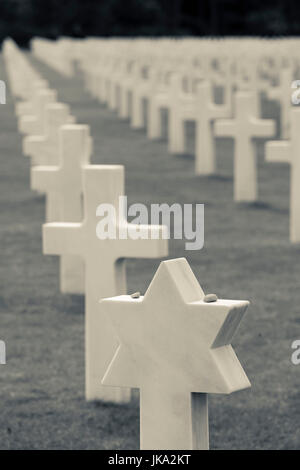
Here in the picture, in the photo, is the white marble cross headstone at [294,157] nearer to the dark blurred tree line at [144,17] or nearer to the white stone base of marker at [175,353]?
the white stone base of marker at [175,353]

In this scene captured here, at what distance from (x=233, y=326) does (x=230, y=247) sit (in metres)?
6.01

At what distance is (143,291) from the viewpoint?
8062 mm

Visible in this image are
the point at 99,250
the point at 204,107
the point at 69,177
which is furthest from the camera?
the point at 204,107

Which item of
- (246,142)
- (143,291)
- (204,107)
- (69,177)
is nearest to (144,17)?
(204,107)

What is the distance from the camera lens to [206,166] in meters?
13.9

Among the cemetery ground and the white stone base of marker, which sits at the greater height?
the white stone base of marker

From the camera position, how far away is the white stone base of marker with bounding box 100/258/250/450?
350 centimetres

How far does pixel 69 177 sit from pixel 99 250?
1.92 meters

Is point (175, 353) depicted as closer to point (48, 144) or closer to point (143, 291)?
point (143, 291)

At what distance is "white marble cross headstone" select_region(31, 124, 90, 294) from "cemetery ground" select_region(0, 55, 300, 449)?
0.74 ft

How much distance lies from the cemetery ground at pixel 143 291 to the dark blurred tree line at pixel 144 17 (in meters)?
64.0

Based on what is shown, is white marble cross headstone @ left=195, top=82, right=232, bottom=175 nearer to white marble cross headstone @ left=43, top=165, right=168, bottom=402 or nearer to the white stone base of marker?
white marble cross headstone @ left=43, top=165, right=168, bottom=402

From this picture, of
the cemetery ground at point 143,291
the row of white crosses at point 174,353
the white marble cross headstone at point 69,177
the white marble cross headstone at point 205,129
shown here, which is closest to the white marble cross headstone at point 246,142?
the cemetery ground at point 143,291

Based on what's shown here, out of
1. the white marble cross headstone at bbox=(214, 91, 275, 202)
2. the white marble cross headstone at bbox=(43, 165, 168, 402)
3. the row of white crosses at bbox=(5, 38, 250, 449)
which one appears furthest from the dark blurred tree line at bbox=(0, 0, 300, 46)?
the row of white crosses at bbox=(5, 38, 250, 449)
